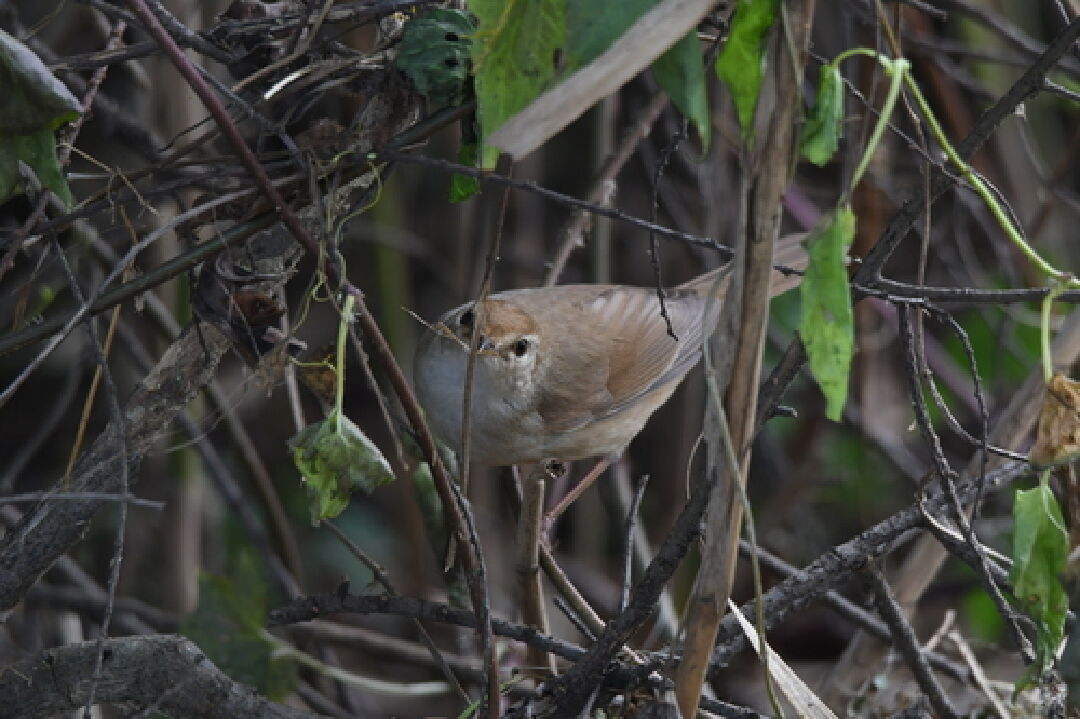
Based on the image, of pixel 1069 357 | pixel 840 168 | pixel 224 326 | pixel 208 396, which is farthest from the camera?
pixel 840 168

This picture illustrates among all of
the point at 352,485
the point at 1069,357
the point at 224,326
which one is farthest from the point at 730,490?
the point at 1069,357

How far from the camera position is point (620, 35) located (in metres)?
1.48

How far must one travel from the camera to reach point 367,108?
84.0 inches

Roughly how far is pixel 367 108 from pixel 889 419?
3.53m

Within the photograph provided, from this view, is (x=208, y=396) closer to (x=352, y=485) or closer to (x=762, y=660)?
(x=352, y=485)

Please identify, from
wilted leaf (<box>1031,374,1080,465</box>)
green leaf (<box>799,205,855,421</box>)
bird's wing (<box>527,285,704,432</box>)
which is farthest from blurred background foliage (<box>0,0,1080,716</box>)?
green leaf (<box>799,205,855,421</box>)

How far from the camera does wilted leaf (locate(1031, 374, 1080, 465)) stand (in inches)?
59.2

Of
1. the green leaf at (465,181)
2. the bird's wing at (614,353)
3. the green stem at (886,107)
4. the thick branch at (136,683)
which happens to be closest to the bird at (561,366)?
the bird's wing at (614,353)

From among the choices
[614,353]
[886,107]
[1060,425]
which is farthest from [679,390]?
[886,107]

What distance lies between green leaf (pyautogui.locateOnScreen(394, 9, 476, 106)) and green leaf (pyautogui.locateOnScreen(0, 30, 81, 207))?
1.70 ft

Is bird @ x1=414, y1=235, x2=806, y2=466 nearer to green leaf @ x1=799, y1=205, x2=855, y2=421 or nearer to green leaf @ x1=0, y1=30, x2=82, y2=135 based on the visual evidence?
green leaf @ x1=0, y1=30, x2=82, y2=135

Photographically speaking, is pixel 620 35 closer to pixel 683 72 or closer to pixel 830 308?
pixel 683 72

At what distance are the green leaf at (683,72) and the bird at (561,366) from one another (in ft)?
3.84

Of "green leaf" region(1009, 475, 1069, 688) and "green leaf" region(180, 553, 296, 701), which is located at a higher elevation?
"green leaf" region(1009, 475, 1069, 688)
